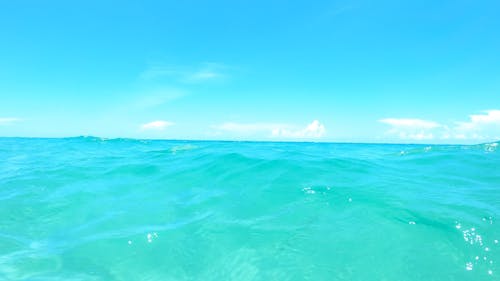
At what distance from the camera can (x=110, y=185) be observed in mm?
9680

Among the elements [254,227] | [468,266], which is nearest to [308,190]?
[254,227]

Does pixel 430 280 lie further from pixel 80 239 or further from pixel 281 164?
pixel 281 164

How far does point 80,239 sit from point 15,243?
49.5 inches

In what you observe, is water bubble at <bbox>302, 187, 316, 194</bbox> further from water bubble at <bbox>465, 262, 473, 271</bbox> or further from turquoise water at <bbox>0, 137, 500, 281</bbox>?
water bubble at <bbox>465, 262, 473, 271</bbox>

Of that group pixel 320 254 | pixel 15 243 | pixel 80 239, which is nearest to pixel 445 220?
pixel 320 254

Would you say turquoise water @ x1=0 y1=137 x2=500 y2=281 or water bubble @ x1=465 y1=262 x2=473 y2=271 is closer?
water bubble @ x1=465 y1=262 x2=473 y2=271

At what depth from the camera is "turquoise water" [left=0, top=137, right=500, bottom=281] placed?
443 centimetres

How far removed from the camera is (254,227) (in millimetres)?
5859

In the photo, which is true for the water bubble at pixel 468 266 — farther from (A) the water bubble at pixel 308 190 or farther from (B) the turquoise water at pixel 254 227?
(A) the water bubble at pixel 308 190

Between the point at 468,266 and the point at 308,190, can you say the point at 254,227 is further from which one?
the point at 468,266

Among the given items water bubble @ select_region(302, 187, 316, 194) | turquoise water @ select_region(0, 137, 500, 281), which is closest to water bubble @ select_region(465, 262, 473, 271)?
turquoise water @ select_region(0, 137, 500, 281)

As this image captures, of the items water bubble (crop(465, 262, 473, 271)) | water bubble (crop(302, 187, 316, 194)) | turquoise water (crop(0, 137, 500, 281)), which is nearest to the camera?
water bubble (crop(465, 262, 473, 271))

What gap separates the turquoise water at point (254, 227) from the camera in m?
4.43

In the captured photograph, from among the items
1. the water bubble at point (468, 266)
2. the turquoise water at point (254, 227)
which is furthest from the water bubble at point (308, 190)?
the water bubble at point (468, 266)
